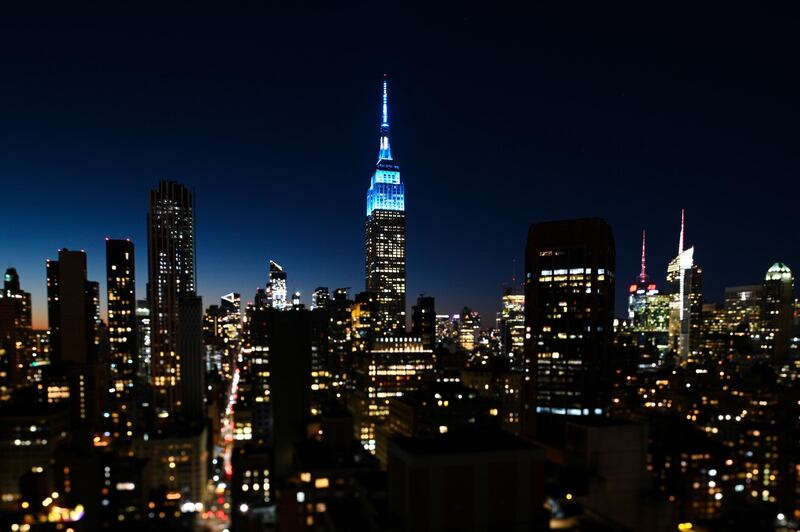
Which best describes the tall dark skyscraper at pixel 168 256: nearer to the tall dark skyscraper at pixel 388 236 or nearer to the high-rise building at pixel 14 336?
the high-rise building at pixel 14 336

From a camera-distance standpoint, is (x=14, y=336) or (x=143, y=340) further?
(x=143, y=340)

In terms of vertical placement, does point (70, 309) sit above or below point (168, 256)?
below

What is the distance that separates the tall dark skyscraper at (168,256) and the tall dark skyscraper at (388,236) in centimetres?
4763

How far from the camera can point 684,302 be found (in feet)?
503

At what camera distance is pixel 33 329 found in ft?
392

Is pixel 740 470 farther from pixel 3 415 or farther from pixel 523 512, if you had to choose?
pixel 3 415

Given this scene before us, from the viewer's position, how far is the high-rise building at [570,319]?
65438 mm

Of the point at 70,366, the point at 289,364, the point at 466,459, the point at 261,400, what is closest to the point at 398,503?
the point at 466,459

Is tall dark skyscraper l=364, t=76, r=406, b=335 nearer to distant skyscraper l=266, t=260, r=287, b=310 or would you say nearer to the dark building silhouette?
distant skyscraper l=266, t=260, r=287, b=310

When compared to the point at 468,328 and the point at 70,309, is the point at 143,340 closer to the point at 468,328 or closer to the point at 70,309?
the point at 70,309

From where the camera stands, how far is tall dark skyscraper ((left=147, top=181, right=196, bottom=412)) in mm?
Result: 117188

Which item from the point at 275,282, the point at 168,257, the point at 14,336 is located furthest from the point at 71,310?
the point at 275,282

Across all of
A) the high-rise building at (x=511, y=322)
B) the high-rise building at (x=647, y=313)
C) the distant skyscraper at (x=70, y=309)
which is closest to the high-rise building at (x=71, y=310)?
the distant skyscraper at (x=70, y=309)

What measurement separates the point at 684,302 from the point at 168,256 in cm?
13209
